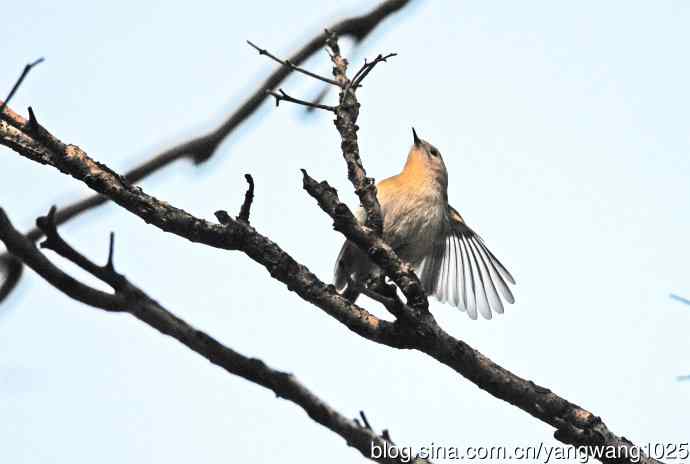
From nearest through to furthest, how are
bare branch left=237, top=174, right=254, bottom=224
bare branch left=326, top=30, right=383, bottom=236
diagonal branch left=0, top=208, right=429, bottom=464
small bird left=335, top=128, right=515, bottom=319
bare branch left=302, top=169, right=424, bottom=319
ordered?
diagonal branch left=0, top=208, right=429, bottom=464, bare branch left=237, top=174, right=254, bottom=224, bare branch left=302, top=169, right=424, bottom=319, bare branch left=326, top=30, right=383, bottom=236, small bird left=335, top=128, right=515, bottom=319

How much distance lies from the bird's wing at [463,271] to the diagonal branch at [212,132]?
253 cm

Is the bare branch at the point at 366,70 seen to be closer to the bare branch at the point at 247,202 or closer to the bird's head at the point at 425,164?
the bare branch at the point at 247,202

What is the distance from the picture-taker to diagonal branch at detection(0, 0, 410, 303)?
319cm

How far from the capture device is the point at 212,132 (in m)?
3.83

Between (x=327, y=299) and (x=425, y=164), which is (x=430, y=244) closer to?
(x=425, y=164)

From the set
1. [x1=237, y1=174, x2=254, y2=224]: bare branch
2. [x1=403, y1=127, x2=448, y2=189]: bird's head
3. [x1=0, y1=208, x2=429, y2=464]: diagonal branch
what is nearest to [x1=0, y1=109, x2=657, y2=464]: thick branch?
[x1=237, y1=174, x2=254, y2=224]: bare branch

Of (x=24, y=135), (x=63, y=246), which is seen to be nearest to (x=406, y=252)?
(x=24, y=135)

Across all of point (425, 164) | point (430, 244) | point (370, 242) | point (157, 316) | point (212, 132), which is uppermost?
point (425, 164)

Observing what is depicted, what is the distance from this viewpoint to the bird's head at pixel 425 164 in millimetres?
6504

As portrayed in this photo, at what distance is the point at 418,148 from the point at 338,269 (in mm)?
1629

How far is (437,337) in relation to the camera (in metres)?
3.36

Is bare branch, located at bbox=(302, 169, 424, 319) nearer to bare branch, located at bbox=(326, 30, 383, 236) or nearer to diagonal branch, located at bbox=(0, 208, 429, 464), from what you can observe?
bare branch, located at bbox=(326, 30, 383, 236)

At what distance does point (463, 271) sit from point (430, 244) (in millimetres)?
878

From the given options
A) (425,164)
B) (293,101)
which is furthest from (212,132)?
(425,164)
